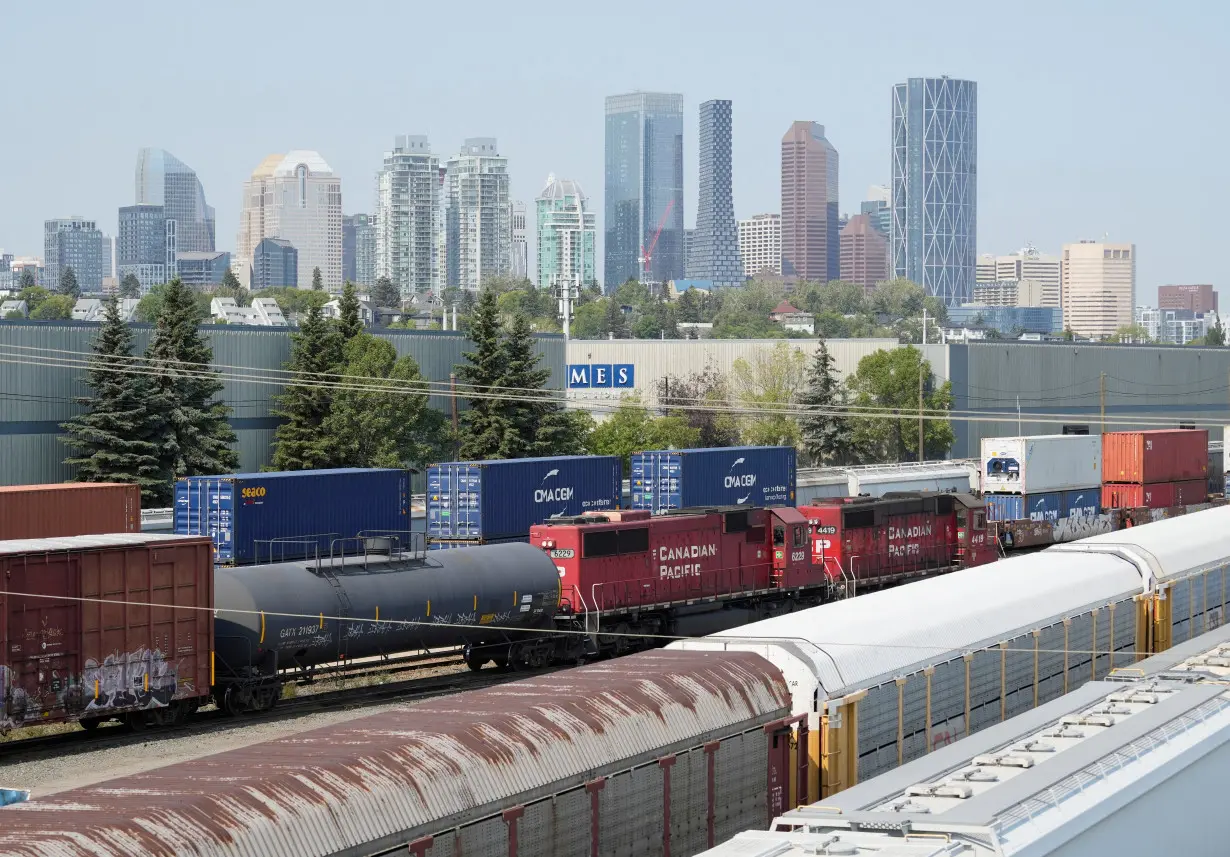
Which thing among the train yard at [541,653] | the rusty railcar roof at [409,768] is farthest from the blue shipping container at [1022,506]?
the rusty railcar roof at [409,768]

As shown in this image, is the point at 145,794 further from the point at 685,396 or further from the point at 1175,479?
the point at 685,396

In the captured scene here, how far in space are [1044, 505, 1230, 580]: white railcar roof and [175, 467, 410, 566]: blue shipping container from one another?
1633cm

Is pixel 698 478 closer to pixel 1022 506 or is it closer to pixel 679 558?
pixel 679 558

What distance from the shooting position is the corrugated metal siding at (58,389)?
2013 inches

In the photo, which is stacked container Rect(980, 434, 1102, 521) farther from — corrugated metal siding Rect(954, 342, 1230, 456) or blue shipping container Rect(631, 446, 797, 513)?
corrugated metal siding Rect(954, 342, 1230, 456)

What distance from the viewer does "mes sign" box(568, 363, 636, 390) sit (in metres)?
85.2

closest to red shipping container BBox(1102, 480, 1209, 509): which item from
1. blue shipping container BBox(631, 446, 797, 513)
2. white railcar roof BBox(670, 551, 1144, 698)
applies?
blue shipping container BBox(631, 446, 797, 513)

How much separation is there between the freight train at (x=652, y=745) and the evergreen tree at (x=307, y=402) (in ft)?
131

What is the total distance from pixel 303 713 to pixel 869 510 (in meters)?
19.2

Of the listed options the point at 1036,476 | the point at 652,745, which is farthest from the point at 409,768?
the point at 1036,476

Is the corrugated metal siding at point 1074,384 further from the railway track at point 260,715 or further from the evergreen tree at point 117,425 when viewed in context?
the railway track at point 260,715

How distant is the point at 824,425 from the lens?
82.3 meters

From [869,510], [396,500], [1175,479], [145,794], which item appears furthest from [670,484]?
[145,794]

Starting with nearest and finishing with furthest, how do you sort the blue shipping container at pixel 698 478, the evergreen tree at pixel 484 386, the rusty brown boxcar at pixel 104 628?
the rusty brown boxcar at pixel 104 628, the blue shipping container at pixel 698 478, the evergreen tree at pixel 484 386
